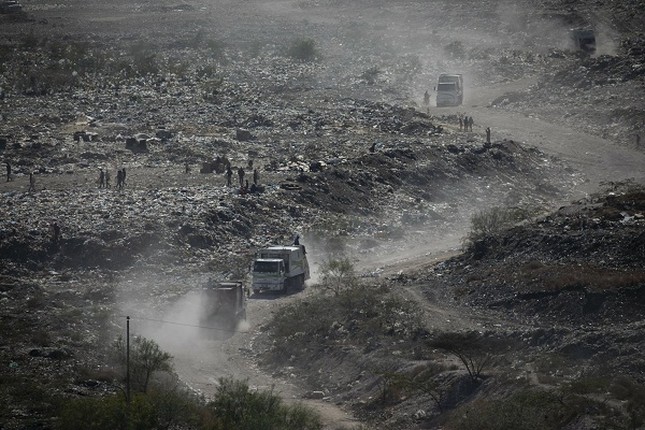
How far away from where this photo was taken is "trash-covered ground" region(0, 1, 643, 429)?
2889cm

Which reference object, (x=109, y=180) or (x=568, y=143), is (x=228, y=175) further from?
(x=568, y=143)

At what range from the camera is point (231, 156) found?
1699 inches

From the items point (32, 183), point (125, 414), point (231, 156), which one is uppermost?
point (125, 414)

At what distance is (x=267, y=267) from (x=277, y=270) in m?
0.26

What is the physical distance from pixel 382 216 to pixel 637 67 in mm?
23274

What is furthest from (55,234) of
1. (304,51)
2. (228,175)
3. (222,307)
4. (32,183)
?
(304,51)

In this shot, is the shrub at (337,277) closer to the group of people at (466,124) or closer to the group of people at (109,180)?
the group of people at (109,180)

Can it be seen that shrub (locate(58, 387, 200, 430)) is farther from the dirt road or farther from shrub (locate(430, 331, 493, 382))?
the dirt road

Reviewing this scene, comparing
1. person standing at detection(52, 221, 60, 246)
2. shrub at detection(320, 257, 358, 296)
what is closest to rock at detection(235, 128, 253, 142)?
person standing at detection(52, 221, 60, 246)

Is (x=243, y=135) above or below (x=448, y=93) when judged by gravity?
above

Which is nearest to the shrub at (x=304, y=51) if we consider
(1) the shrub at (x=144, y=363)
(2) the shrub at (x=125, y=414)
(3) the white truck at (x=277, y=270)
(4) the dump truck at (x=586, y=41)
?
(4) the dump truck at (x=586, y=41)

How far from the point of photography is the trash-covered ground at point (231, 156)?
2889 centimetres

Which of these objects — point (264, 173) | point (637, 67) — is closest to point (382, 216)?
point (264, 173)

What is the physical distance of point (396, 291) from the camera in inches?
1114
